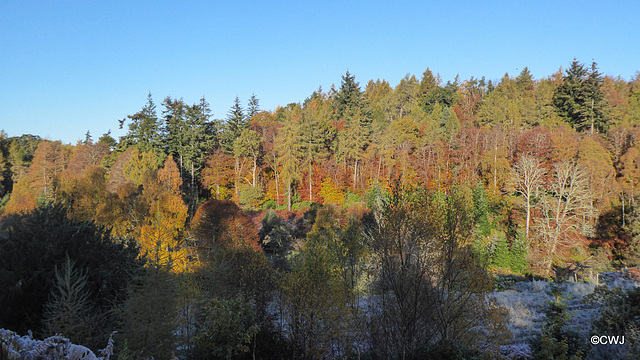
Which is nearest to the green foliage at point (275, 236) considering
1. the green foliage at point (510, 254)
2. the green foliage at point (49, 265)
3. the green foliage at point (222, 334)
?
the green foliage at point (510, 254)

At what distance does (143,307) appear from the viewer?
29.7 ft

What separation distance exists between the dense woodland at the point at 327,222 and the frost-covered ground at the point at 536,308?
1.45 meters

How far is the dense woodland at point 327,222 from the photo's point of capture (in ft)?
32.4

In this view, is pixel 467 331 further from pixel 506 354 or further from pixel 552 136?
pixel 552 136

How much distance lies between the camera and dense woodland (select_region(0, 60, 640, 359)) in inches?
388

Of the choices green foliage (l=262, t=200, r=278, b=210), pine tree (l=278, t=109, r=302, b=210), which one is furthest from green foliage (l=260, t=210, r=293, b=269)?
green foliage (l=262, t=200, r=278, b=210)

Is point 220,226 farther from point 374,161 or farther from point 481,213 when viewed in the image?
point 374,161

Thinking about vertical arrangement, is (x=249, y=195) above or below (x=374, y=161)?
below

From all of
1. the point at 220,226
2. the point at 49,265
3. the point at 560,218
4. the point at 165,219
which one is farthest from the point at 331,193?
the point at 49,265

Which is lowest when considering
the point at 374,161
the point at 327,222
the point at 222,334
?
the point at 222,334

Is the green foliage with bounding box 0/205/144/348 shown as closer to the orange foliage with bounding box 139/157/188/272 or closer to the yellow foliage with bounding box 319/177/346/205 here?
the orange foliage with bounding box 139/157/188/272

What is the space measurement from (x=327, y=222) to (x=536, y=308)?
1616 cm

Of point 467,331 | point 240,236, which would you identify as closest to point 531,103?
point 240,236

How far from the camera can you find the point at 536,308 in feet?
52.3
